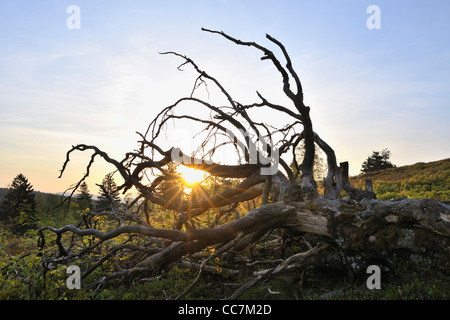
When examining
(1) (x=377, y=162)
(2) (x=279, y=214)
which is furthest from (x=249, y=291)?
(1) (x=377, y=162)

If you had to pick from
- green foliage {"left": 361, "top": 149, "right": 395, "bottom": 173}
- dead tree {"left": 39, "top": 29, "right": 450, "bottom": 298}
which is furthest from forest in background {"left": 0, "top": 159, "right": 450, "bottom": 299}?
green foliage {"left": 361, "top": 149, "right": 395, "bottom": 173}

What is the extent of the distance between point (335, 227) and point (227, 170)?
2705 mm

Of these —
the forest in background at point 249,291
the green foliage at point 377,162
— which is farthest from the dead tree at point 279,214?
the green foliage at point 377,162

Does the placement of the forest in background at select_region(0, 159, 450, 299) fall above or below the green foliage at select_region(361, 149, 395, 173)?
below

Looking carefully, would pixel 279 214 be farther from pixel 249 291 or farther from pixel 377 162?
pixel 377 162

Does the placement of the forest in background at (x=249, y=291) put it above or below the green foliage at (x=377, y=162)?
below

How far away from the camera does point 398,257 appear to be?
15.9 feet

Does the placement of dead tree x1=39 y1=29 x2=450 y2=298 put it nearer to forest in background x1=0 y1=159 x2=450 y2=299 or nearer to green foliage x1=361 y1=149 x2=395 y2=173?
forest in background x1=0 y1=159 x2=450 y2=299

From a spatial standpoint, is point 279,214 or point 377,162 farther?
point 377,162

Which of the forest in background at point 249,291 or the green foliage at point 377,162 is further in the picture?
the green foliage at point 377,162

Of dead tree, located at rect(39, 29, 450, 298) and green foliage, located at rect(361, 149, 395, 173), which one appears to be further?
green foliage, located at rect(361, 149, 395, 173)

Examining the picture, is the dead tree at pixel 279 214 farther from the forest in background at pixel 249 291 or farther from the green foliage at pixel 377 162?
the green foliage at pixel 377 162
